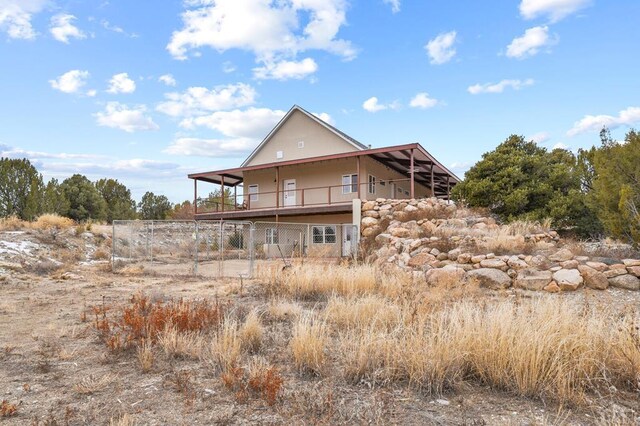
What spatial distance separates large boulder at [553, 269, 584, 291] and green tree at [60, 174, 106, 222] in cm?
3877

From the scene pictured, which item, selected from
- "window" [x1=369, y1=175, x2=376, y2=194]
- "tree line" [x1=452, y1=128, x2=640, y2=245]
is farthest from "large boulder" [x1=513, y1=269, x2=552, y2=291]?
"window" [x1=369, y1=175, x2=376, y2=194]

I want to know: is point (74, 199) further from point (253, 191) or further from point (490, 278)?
point (490, 278)

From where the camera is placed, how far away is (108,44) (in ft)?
49.1

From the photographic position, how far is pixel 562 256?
36.8 feet

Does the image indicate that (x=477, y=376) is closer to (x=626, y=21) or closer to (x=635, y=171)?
(x=635, y=171)

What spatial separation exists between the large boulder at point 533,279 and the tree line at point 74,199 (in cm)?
3022

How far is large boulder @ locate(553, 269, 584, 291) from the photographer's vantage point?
383 inches

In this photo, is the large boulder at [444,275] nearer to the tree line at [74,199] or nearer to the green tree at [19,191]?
the tree line at [74,199]

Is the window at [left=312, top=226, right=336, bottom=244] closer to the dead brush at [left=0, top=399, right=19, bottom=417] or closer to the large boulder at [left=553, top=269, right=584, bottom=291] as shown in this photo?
the large boulder at [left=553, top=269, right=584, bottom=291]

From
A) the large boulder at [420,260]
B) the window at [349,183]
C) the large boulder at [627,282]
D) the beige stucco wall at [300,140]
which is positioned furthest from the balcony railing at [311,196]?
the large boulder at [627,282]

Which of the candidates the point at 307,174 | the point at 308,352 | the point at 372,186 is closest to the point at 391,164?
the point at 372,186

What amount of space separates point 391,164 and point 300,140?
627 cm

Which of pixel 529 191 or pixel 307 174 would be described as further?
pixel 307 174

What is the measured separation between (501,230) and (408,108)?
7.98 m
